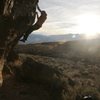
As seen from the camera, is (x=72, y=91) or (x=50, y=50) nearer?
(x=72, y=91)

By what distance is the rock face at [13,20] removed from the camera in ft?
73.8

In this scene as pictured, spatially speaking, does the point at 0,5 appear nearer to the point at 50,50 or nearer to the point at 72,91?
the point at 72,91

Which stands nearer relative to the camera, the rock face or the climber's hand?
the rock face

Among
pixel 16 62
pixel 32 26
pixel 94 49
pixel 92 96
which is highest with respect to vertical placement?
pixel 32 26

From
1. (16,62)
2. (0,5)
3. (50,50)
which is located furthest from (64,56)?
(0,5)

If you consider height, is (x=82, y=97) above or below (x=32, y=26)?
below

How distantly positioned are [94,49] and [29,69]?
46.9 m

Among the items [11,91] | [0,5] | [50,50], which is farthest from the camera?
[50,50]

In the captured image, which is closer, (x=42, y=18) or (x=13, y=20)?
(x=13, y=20)

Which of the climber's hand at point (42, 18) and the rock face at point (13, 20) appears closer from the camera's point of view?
the rock face at point (13, 20)

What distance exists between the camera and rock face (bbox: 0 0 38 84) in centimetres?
2250

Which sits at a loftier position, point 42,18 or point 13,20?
point 13,20

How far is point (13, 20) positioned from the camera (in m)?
23.0

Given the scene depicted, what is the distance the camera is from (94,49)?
71.8m
